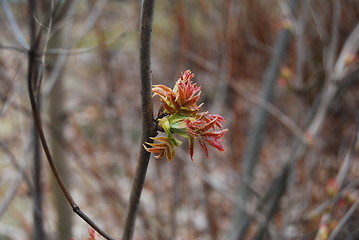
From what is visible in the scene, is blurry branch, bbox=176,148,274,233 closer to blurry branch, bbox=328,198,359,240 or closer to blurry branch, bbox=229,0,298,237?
blurry branch, bbox=229,0,298,237

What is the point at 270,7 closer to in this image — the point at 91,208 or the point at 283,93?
the point at 283,93

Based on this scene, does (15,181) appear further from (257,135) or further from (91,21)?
(257,135)

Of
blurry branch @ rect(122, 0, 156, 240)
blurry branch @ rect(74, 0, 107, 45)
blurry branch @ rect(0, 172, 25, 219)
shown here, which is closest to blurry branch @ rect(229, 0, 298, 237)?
blurry branch @ rect(74, 0, 107, 45)

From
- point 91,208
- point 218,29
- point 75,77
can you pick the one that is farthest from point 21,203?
point 218,29

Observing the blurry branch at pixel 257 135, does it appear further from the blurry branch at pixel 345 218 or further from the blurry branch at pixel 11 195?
the blurry branch at pixel 11 195

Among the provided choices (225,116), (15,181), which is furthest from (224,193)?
(225,116)

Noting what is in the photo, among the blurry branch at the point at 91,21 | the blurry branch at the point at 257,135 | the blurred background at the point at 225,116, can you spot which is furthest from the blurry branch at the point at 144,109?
the blurry branch at the point at 257,135
